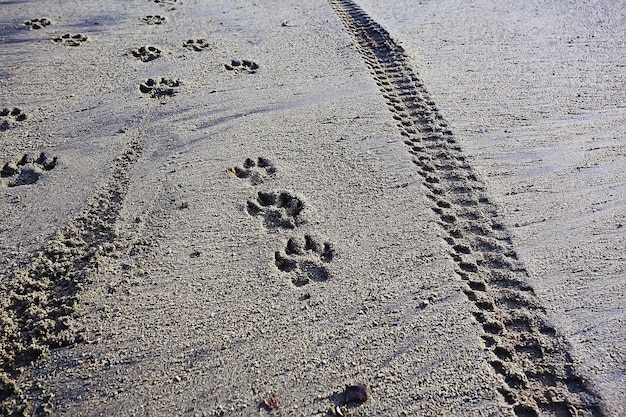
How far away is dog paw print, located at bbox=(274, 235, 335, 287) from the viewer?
2.38m

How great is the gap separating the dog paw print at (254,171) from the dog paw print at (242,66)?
1327 millimetres

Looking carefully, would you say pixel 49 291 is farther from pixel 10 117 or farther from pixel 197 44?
pixel 197 44

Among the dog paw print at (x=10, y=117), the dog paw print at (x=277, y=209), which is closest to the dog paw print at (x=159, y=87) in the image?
the dog paw print at (x=10, y=117)

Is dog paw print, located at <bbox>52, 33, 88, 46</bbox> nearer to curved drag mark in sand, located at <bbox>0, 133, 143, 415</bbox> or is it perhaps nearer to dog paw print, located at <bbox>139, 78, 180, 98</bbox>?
dog paw print, located at <bbox>139, 78, 180, 98</bbox>

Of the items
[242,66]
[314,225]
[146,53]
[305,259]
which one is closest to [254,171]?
[314,225]

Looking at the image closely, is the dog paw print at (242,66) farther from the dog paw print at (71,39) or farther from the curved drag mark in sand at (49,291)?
the curved drag mark in sand at (49,291)

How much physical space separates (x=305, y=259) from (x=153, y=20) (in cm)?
375

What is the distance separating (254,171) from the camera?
3.01m

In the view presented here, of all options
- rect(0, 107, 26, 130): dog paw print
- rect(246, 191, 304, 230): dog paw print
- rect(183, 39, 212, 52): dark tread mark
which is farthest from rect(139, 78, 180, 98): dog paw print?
rect(246, 191, 304, 230): dog paw print

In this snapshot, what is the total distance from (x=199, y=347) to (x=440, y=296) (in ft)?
3.72

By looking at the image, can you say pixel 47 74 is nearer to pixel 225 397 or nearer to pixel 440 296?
pixel 225 397

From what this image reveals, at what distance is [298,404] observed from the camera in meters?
1.88

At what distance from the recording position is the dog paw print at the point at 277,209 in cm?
267

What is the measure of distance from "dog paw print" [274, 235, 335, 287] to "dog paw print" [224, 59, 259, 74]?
2.10m
